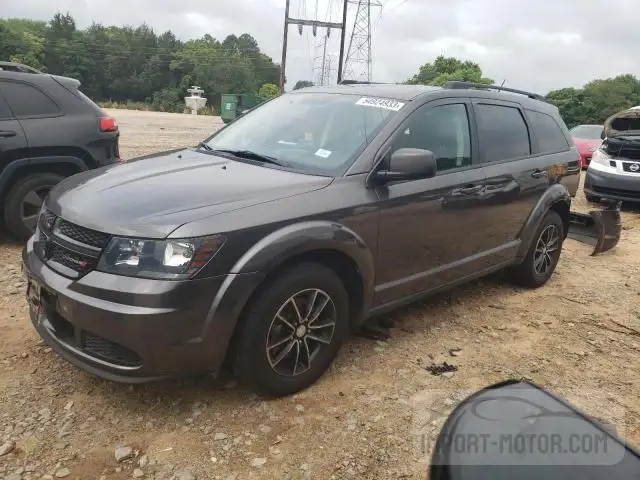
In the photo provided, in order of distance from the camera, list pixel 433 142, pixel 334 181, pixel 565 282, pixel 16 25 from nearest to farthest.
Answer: pixel 334 181
pixel 433 142
pixel 565 282
pixel 16 25

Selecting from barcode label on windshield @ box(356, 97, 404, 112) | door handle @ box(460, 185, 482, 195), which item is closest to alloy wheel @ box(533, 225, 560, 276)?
door handle @ box(460, 185, 482, 195)

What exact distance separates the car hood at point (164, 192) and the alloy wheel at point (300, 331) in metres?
0.58

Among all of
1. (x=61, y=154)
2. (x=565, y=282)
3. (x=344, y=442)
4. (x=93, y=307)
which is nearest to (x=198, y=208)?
(x=93, y=307)

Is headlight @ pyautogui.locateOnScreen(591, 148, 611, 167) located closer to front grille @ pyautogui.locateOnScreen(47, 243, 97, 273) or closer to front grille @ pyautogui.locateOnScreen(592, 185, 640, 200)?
front grille @ pyautogui.locateOnScreen(592, 185, 640, 200)

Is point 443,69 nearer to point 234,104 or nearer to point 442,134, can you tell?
point 234,104

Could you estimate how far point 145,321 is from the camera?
2.47 metres

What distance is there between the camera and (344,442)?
2.72 metres

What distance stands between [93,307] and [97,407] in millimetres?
673

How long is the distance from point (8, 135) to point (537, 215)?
15.8 ft

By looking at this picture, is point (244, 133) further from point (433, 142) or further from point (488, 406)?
point (488, 406)

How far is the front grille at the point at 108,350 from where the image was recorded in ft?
8.50

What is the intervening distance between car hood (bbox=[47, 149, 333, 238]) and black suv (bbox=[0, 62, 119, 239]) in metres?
2.34

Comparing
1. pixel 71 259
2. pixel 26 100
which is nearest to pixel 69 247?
pixel 71 259

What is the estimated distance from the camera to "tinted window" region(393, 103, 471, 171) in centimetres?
360
